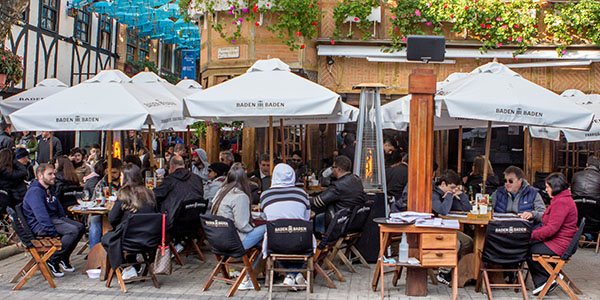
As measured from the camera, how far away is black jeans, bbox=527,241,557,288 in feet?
22.4

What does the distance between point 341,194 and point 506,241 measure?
2098 mm

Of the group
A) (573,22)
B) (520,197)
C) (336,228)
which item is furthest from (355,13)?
(336,228)

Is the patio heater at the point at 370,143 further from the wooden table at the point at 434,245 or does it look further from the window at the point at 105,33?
the window at the point at 105,33

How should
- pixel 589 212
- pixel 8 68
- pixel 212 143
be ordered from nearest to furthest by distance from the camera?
pixel 589 212 < pixel 8 68 < pixel 212 143

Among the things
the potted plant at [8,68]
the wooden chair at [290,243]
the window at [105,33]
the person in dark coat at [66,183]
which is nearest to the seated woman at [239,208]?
the wooden chair at [290,243]

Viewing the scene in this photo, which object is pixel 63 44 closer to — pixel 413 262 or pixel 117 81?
pixel 117 81

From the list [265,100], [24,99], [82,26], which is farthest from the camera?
[82,26]

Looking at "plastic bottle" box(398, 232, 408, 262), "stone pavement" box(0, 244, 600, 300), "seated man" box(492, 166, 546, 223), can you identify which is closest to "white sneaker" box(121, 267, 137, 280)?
"stone pavement" box(0, 244, 600, 300)

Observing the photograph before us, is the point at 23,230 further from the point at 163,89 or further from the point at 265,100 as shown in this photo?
the point at 163,89

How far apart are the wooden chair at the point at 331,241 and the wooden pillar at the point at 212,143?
23.5 ft

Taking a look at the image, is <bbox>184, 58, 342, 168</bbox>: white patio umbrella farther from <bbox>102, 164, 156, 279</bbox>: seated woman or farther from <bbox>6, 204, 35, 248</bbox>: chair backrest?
<bbox>6, 204, 35, 248</bbox>: chair backrest

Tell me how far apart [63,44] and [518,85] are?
16630 mm

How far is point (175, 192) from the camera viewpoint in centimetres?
798

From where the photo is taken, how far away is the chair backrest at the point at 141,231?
22.2 feet
